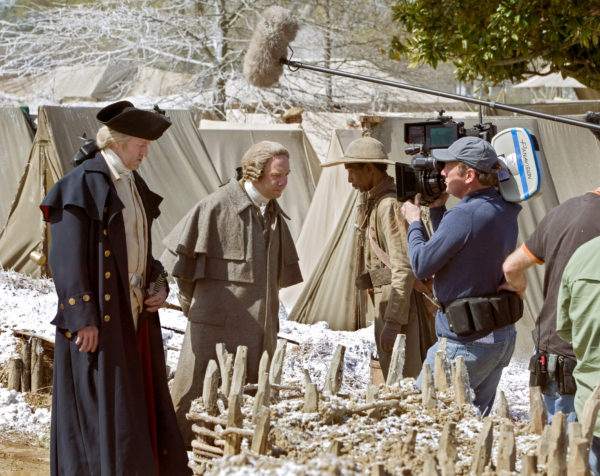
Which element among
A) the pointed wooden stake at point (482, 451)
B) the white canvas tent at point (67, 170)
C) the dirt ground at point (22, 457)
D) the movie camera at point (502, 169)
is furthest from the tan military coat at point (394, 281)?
the white canvas tent at point (67, 170)

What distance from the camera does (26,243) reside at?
922cm

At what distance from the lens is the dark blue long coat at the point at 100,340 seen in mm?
3785

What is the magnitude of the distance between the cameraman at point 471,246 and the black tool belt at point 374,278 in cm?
101

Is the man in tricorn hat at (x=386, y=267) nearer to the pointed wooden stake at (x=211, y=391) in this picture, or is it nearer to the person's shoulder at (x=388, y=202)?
the person's shoulder at (x=388, y=202)

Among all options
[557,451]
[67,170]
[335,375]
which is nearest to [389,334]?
[335,375]

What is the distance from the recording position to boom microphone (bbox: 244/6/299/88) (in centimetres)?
508

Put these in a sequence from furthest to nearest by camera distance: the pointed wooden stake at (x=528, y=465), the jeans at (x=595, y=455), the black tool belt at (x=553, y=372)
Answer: the black tool belt at (x=553, y=372) → the jeans at (x=595, y=455) → the pointed wooden stake at (x=528, y=465)

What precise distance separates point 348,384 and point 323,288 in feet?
5.59

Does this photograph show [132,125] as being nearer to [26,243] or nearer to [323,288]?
[323,288]

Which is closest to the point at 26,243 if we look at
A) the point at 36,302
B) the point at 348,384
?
the point at 36,302

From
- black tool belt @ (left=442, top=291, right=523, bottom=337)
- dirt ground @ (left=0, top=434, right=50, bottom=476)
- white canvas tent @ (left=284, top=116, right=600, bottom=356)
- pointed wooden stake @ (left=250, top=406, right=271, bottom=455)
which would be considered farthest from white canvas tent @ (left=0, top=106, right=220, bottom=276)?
pointed wooden stake @ (left=250, top=406, right=271, bottom=455)

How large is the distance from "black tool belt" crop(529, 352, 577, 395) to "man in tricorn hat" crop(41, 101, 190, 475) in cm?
170

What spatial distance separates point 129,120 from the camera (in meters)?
4.02

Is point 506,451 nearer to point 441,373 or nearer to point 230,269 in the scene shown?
point 441,373
